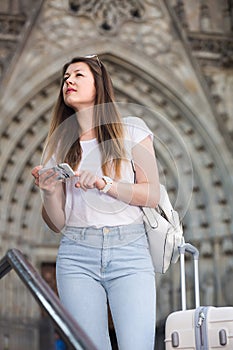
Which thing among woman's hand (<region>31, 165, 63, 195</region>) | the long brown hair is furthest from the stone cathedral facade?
woman's hand (<region>31, 165, 63, 195</region>)

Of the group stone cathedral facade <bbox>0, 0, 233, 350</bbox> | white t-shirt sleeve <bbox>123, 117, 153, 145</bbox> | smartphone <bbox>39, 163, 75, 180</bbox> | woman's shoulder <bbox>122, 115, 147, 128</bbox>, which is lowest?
smartphone <bbox>39, 163, 75, 180</bbox>

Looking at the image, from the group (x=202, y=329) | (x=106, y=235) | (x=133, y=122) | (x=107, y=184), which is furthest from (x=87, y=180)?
(x=202, y=329)

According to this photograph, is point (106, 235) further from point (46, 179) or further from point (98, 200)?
point (46, 179)

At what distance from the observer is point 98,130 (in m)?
2.21

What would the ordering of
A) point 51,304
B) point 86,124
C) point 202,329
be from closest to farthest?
point 51,304 → point 86,124 → point 202,329

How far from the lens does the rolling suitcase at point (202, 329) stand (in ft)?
8.54

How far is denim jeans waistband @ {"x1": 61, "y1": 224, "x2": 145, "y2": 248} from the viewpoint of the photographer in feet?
6.81

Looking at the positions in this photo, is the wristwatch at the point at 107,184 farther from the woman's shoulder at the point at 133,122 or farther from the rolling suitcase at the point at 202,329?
the rolling suitcase at the point at 202,329

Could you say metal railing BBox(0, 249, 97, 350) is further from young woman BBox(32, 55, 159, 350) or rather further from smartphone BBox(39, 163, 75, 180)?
smartphone BBox(39, 163, 75, 180)

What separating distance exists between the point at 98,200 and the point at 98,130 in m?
0.21

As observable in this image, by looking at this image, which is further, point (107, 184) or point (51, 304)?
point (107, 184)

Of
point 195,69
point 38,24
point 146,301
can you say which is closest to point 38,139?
point 38,24

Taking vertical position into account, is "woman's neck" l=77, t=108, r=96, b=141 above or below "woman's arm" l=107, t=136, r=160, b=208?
above

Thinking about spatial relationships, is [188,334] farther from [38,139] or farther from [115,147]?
[38,139]
